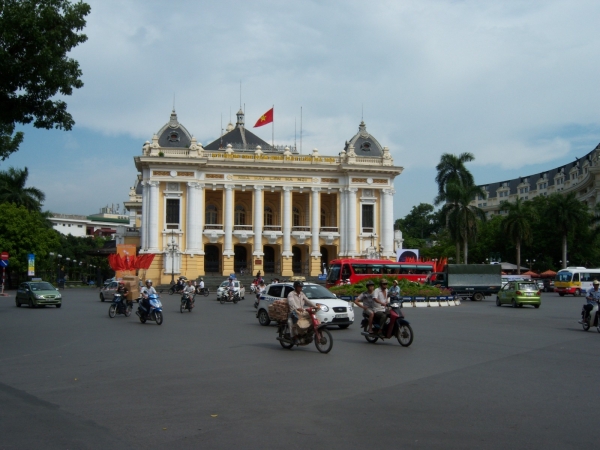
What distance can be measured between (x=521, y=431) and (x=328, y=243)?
56800 millimetres

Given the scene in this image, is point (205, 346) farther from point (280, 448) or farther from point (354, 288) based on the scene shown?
point (354, 288)

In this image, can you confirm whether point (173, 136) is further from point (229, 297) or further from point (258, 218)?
point (229, 297)

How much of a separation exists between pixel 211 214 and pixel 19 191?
19563 mm

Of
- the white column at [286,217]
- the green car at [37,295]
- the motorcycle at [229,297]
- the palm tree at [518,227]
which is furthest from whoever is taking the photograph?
the palm tree at [518,227]

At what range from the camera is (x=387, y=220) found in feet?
207

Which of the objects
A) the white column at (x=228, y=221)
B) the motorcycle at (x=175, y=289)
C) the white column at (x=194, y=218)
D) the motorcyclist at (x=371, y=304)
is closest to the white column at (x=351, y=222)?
the white column at (x=228, y=221)

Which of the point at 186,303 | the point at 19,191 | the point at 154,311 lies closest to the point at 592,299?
the point at 154,311

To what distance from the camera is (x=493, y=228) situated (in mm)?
80688

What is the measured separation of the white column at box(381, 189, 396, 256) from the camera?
2486 inches

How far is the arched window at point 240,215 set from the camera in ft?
222

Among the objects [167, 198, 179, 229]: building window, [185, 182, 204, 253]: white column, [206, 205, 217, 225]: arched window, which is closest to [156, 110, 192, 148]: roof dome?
[185, 182, 204, 253]: white column

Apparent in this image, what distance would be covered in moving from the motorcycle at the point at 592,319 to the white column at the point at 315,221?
4410 cm

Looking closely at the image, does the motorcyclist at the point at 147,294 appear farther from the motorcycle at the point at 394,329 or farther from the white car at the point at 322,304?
the motorcycle at the point at 394,329

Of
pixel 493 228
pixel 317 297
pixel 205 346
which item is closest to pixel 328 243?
pixel 493 228
